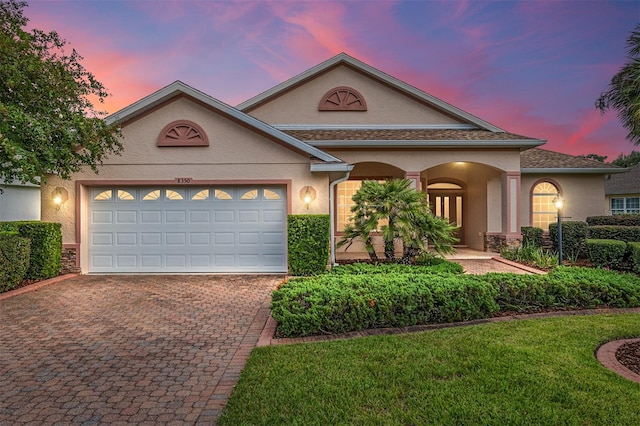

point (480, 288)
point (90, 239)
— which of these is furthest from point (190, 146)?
point (480, 288)

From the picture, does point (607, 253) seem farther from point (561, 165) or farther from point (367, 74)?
point (367, 74)

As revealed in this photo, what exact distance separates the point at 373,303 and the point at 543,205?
1255 cm

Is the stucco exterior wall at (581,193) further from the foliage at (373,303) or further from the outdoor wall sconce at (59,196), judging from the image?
the outdoor wall sconce at (59,196)

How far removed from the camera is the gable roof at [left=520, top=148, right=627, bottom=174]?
14.0m

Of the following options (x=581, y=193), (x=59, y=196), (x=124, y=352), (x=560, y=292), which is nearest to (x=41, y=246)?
(x=59, y=196)

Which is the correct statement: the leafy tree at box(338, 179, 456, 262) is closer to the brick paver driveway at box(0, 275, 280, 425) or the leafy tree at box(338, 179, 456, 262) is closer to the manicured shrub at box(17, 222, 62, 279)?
the brick paver driveway at box(0, 275, 280, 425)

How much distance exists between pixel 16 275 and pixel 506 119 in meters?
22.8

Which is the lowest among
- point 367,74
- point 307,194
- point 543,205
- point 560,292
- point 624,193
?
point 560,292

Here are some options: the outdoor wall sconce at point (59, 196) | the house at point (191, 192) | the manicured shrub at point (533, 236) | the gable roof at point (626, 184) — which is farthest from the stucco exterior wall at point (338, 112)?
the gable roof at point (626, 184)

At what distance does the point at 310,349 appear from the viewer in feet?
14.6

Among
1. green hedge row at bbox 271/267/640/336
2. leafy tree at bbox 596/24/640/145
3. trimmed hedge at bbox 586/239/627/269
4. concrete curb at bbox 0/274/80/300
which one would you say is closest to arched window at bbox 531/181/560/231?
trimmed hedge at bbox 586/239/627/269

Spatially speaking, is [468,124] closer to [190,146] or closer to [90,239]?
[190,146]

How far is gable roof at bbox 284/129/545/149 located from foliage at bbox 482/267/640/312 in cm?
658

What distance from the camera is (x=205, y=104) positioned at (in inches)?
383
